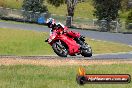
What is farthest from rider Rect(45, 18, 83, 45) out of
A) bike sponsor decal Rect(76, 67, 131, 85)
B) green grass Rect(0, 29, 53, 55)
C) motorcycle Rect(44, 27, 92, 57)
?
green grass Rect(0, 29, 53, 55)

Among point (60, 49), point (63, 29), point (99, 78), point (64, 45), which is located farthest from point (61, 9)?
point (99, 78)

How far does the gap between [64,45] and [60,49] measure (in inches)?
8.2

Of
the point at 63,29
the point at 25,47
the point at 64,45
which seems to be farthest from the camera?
the point at 25,47

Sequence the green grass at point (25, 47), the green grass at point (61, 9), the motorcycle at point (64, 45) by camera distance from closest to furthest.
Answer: the motorcycle at point (64, 45), the green grass at point (25, 47), the green grass at point (61, 9)

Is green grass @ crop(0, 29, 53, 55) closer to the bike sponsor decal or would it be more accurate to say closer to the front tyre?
the front tyre

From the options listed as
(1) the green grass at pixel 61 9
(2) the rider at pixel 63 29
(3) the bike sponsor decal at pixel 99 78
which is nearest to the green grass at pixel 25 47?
(2) the rider at pixel 63 29

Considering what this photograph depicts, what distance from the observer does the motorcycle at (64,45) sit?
454 inches

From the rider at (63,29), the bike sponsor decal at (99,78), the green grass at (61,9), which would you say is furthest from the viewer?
the green grass at (61,9)

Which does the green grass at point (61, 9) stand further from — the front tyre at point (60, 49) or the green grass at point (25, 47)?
the front tyre at point (60, 49)

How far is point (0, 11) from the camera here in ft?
182

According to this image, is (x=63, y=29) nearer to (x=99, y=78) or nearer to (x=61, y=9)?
(x=99, y=78)

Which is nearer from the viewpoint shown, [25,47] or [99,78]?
[99,78]

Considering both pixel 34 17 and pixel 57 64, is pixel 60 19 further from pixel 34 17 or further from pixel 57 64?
pixel 57 64

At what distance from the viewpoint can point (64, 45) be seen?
1189 cm
